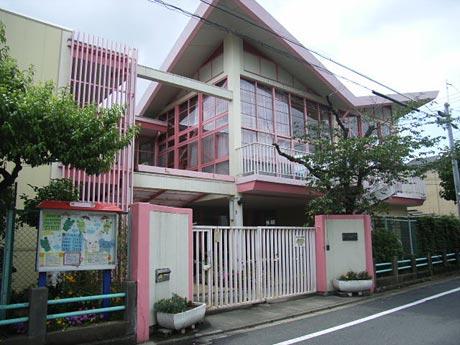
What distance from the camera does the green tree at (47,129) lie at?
5402 millimetres

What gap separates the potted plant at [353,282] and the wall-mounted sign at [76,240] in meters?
6.40

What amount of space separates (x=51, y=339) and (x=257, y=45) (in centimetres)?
1259

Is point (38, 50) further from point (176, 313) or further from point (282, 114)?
point (282, 114)

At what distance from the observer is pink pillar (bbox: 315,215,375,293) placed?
11.1 m

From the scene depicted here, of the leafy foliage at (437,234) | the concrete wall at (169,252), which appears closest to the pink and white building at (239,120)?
the leafy foliage at (437,234)

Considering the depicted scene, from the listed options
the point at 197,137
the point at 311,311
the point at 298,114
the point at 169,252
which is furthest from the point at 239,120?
the point at 169,252

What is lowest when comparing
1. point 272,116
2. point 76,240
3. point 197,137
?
point 76,240

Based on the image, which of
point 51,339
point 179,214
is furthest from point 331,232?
point 51,339

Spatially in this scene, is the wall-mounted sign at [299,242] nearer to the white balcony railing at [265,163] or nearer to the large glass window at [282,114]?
the white balcony railing at [265,163]

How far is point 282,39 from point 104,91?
6.50 m

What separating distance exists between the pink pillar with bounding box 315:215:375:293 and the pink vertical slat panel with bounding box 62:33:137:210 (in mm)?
5160

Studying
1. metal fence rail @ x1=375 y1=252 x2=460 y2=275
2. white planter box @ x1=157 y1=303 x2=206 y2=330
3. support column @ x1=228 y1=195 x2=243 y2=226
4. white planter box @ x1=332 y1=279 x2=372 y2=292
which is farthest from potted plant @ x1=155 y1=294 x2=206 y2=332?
metal fence rail @ x1=375 y1=252 x2=460 y2=275

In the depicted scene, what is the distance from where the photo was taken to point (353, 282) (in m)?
10.9

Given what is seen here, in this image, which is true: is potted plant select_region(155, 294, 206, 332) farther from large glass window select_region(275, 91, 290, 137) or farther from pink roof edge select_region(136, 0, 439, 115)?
pink roof edge select_region(136, 0, 439, 115)
